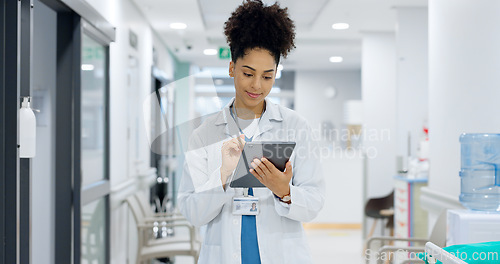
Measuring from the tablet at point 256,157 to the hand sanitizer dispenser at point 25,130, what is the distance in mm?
1061

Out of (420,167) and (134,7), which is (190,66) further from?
(420,167)

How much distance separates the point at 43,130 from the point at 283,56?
6.36ft

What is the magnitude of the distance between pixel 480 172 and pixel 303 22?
3860 millimetres

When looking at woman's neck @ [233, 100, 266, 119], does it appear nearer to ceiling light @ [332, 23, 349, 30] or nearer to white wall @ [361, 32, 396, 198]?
ceiling light @ [332, 23, 349, 30]

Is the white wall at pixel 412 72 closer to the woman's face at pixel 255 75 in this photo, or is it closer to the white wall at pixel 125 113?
the white wall at pixel 125 113

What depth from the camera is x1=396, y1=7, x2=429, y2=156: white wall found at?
17.4 feet

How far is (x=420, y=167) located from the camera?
15.3 ft

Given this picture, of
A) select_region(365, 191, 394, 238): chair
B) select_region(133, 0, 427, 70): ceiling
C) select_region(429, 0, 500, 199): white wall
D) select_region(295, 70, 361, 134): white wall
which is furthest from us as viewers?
select_region(295, 70, 361, 134): white wall

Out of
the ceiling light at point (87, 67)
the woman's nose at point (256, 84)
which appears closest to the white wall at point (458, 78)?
the woman's nose at point (256, 84)

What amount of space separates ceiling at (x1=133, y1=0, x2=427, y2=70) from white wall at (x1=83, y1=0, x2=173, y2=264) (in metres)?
0.34

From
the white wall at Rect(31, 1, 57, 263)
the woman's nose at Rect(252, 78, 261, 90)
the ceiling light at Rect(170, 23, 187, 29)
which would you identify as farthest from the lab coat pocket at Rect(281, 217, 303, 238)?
the ceiling light at Rect(170, 23, 187, 29)

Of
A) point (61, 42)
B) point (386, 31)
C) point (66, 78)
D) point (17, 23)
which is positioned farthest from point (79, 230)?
point (386, 31)

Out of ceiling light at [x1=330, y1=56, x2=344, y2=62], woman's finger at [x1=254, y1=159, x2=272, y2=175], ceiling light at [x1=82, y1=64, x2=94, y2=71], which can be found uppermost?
ceiling light at [x1=330, y1=56, x2=344, y2=62]

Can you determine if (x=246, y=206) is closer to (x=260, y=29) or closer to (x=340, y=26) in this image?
(x=260, y=29)
